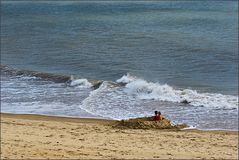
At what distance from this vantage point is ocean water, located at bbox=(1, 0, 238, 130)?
22.2 meters

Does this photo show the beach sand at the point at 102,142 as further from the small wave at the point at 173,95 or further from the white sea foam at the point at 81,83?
the white sea foam at the point at 81,83

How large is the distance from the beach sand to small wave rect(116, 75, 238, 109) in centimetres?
364

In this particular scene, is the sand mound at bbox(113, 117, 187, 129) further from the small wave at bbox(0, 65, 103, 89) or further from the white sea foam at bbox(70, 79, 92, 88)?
the white sea foam at bbox(70, 79, 92, 88)

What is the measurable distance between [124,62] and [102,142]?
1476cm

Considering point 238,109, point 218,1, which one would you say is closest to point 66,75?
point 238,109

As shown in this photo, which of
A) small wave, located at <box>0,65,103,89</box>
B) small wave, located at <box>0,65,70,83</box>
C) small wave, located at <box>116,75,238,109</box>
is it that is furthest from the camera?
small wave, located at <box>0,65,70,83</box>

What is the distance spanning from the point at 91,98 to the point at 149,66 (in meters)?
6.66

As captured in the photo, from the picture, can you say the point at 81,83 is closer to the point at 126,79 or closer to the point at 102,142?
the point at 126,79

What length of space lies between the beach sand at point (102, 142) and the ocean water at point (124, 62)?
1.93 m

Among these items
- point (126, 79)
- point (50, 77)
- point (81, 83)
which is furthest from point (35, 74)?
point (126, 79)

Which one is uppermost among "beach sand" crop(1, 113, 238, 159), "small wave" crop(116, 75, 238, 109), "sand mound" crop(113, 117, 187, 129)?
"small wave" crop(116, 75, 238, 109)

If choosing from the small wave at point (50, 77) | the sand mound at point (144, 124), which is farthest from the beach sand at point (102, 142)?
the small wave at point (50, 77)

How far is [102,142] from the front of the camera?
1588 centimetres

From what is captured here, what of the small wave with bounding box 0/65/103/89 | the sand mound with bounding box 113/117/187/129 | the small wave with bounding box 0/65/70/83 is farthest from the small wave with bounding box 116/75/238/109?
the sand mound with bounding box 113/117/187/129
